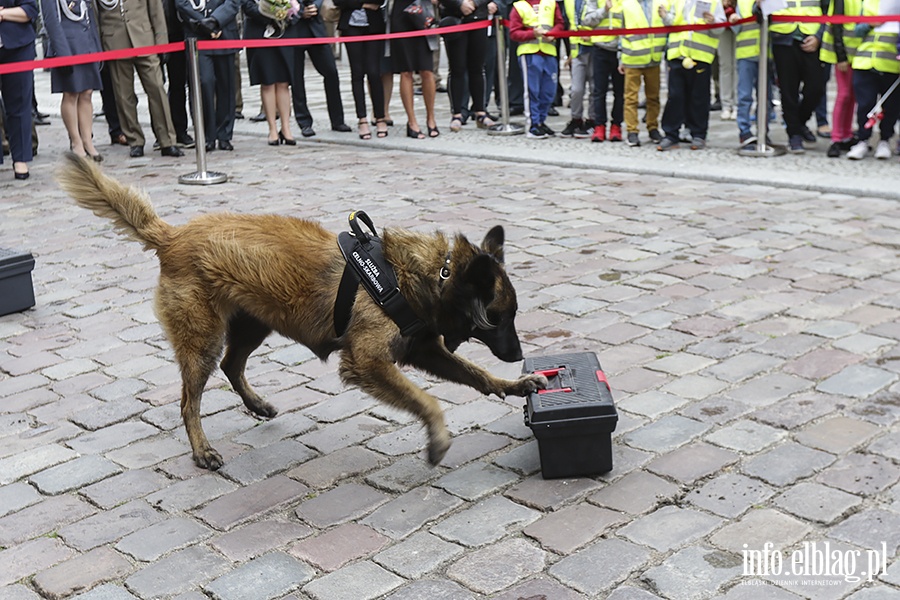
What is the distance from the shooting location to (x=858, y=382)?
5102mm

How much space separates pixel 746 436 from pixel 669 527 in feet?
3.01

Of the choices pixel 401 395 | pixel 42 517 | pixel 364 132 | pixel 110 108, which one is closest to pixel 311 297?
pixel 401 395

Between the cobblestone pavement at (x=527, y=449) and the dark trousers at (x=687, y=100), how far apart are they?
11.8 ft

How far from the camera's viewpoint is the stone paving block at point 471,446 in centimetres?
452

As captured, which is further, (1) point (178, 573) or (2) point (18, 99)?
(2) point (18, 99)

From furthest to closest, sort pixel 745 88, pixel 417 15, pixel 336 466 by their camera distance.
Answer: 1. pixel 417 15
2. pixel 745 88
3. pixel 336 466

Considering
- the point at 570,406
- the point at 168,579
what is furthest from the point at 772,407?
the point at 168,579

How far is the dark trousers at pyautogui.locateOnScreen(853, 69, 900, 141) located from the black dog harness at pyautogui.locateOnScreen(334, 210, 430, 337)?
26.7 feet

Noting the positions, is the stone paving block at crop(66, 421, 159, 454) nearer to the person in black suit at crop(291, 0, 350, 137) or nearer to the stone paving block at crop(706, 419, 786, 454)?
the stone paving block at crop(706, 419, 786, 454)

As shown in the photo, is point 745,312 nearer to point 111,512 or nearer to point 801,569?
point 801,569

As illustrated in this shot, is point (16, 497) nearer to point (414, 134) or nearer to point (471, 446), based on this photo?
point (471, 446)

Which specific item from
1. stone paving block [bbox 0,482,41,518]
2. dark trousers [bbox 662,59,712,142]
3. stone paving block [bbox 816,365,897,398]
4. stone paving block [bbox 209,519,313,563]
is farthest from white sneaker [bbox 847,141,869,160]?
stone paving block [bbox 0,482,41,518]

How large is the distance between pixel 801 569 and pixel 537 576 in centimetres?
90

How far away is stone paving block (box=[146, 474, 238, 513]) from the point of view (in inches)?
165
